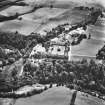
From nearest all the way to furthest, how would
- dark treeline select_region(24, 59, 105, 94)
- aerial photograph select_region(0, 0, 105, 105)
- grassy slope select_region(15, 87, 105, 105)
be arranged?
grassy slope select_region(15, 87, 105, 105)
aerial photograph select_region(0, 0, 105, 105)
dark treeline select_region(24, 59, 105, 94)

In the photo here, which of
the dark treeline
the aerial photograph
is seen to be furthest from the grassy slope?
the dark treeline

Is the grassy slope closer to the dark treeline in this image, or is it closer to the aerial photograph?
the aerial photograph

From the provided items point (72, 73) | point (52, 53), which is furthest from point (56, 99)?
point (52, 53)

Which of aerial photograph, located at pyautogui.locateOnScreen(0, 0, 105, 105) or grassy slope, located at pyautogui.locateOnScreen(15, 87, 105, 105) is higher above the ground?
aerial photograph, located at pyautogui.locateOnScreen(0, 0, 105, 105)

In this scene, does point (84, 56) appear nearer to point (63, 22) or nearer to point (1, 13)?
point (63, 22)

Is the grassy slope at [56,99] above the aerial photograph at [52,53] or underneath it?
underneath

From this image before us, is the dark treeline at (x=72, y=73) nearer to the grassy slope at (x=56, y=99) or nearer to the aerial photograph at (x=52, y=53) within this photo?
the aerial photograph at (x=52, y=53)

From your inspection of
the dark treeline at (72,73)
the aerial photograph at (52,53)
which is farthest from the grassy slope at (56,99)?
the dark treeline at (72,73)

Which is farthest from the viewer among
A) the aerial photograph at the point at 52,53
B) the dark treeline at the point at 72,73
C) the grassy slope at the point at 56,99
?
the dark treeline at the point at 72,73

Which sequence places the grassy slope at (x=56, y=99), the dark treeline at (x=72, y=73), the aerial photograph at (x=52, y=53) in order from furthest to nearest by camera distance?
the dark treeline at (x=72, y=73) → the aerial photograph at (x=52, y=53) → the grassy slope at (x=56, y=99)
